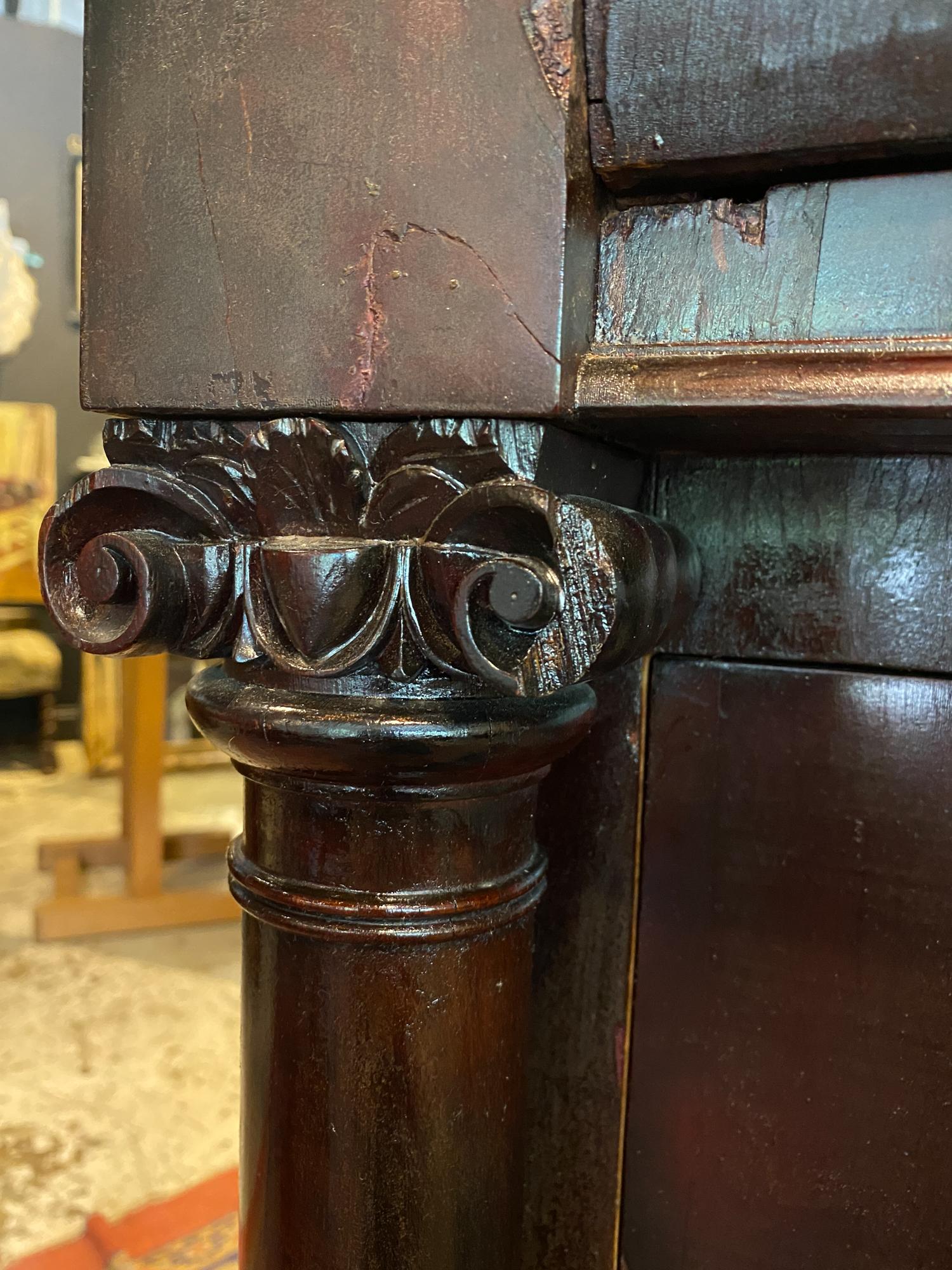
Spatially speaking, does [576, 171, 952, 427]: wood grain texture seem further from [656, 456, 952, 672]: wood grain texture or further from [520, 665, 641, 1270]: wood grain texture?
[520, 665, 641, 1270]: wood grain texture

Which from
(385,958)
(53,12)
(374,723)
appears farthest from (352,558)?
(53,12)

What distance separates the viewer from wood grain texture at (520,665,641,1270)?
56cm

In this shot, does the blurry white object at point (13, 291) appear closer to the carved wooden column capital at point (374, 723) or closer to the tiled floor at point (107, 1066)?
the tiled floor at point (107, 1066)

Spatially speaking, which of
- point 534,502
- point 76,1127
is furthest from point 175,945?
point 534,502

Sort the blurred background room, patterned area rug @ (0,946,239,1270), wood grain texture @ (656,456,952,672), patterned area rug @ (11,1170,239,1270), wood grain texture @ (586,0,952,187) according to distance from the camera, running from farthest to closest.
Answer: the blurred background room → patterned area rug @ (0,946,239,1270) → patterned area rug @ (11,1170,239,1270) → wood grain texture @ (656,456,952,672) → wood grain texture @ (586,0,952,187)

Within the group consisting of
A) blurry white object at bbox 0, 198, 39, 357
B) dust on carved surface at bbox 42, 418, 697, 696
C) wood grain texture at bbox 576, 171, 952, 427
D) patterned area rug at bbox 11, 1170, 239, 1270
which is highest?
blurry white object at bbox 0, 198, 39, 357

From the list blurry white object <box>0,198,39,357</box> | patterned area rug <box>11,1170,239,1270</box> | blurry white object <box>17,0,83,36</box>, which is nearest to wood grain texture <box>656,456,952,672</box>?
patterned area rug <box>11,1170,239,1270</box>

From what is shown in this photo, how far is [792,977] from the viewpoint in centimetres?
53

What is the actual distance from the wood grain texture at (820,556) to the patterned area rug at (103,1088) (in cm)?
124

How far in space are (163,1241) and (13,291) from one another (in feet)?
12.4

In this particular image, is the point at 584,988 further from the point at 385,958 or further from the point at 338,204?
the point at 338,204

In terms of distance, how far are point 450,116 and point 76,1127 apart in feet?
5.70

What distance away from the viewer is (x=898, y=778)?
20.0 inches

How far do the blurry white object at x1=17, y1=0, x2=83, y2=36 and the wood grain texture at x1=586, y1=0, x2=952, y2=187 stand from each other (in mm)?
4605
